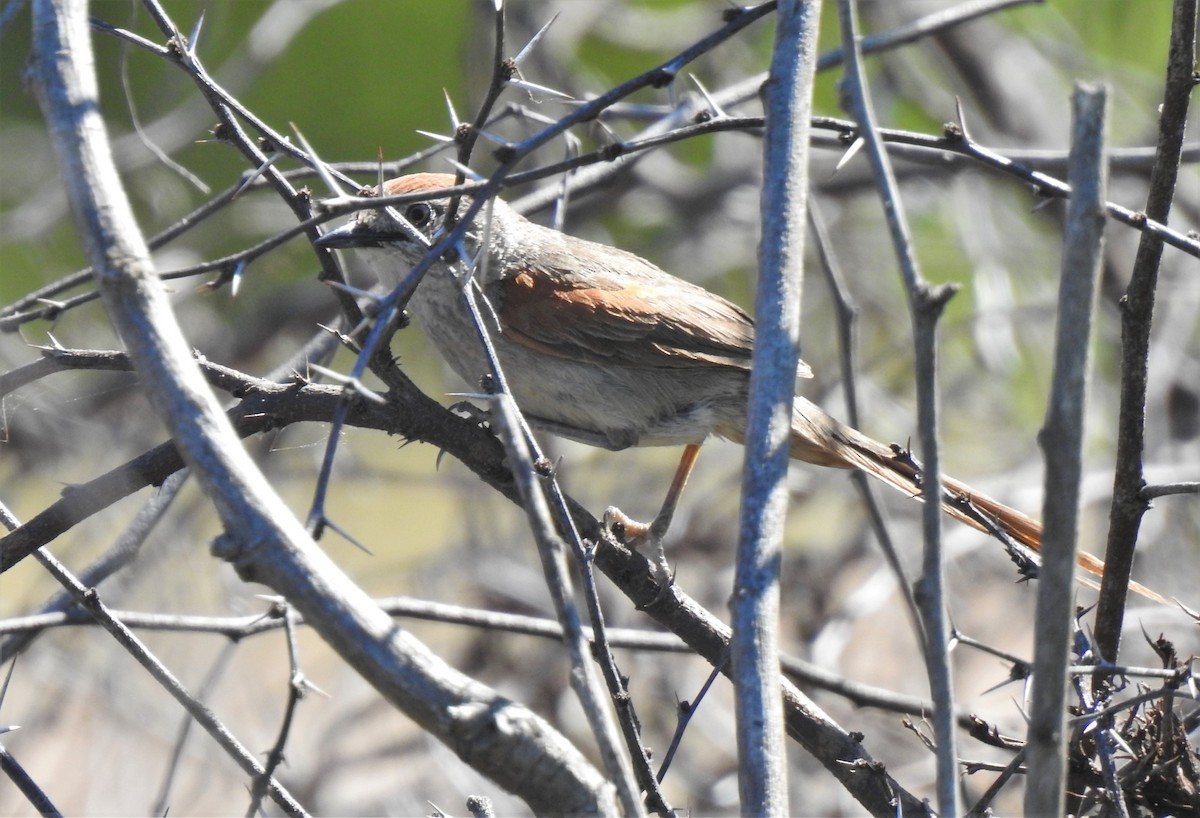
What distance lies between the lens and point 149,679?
6.41m

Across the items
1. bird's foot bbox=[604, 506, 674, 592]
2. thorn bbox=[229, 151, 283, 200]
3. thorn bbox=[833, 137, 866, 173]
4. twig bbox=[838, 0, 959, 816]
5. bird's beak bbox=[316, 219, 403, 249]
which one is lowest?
twig bbox=[838, 0, 959, 816]

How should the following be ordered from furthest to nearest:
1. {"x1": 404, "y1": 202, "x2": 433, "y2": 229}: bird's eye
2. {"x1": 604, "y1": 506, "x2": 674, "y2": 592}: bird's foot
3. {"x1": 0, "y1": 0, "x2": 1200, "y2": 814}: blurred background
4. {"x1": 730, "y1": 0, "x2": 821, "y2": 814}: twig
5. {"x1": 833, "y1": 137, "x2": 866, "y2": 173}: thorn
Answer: {"x1": 0, "y1": 0, "x2": 1200, "y2": 814}: blurred background < {"x1": 404, "y1": 202, "x2": 433, "y2": 229}: bird's eye < {"x1": 604, "y1": 506, "x2": 674, "y2": 592}: bird's foot < {"x1": 833, "y1": 137, "x2": 866, "y2": 173}: thorn < {"x1": 730, "y1": 0, "x2": 821, "y2": 814}: twig

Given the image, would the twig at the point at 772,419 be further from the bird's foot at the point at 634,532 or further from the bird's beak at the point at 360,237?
the bird's beak at the point at 360,237

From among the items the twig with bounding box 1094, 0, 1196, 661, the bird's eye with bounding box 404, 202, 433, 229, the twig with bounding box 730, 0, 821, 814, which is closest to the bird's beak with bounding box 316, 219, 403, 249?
the bird's eye with bounding box 404, 202, 433, 229

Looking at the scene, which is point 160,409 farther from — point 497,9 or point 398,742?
point 398,742

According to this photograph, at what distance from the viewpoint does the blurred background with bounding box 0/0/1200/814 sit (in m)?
5.84

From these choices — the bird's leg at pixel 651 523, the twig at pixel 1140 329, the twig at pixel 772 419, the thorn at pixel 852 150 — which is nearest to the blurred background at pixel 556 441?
the bird's leg at pixel 651 523

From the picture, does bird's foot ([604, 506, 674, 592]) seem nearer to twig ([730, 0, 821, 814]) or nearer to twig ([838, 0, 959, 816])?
twig ([730, 0, 821, 814])

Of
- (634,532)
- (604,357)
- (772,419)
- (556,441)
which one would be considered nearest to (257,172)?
(772,419)

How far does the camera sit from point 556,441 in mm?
6672

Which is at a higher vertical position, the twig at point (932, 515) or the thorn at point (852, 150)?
the thorn at point (852, 150)

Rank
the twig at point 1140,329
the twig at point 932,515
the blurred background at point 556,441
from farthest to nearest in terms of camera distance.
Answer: the blurred background at point 556,441
the twig at point 1140,329
the twig at point 932,515

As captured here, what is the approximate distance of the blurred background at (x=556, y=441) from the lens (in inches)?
230

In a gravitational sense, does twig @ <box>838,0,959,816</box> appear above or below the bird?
below
